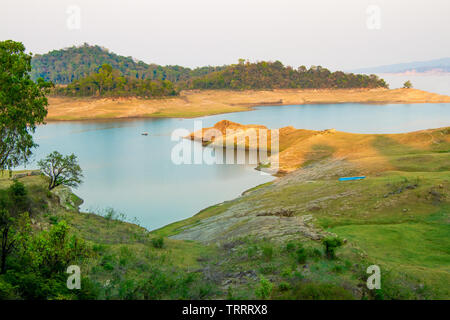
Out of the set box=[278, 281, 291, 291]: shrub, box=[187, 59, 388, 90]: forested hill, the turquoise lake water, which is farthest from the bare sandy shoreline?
box=[278, 281, 291, 291]: shrub

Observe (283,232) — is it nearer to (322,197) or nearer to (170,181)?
(322,197)

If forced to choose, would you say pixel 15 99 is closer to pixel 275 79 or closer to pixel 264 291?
pixel 264 291

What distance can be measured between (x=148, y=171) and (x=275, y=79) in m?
123

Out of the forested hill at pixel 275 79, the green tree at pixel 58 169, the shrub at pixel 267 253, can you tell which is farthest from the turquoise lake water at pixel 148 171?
the forested hill at pixel 275 79

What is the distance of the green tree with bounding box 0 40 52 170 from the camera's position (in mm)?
13539

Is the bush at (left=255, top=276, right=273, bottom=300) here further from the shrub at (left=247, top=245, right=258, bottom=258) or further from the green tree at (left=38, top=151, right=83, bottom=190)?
the green tree at (left=38, top=151, right=83, bottom=190)

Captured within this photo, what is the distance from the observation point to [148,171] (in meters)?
38.9

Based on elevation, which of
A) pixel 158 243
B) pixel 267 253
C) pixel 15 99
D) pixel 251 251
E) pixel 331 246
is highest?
pixel 15 99

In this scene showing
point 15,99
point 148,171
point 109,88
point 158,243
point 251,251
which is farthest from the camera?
point 109,88

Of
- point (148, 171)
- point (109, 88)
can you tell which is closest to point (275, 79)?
point (109, 88)

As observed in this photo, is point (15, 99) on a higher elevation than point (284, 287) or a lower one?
higher

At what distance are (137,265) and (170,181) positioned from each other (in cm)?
2368

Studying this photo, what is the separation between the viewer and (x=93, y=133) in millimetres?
68125
